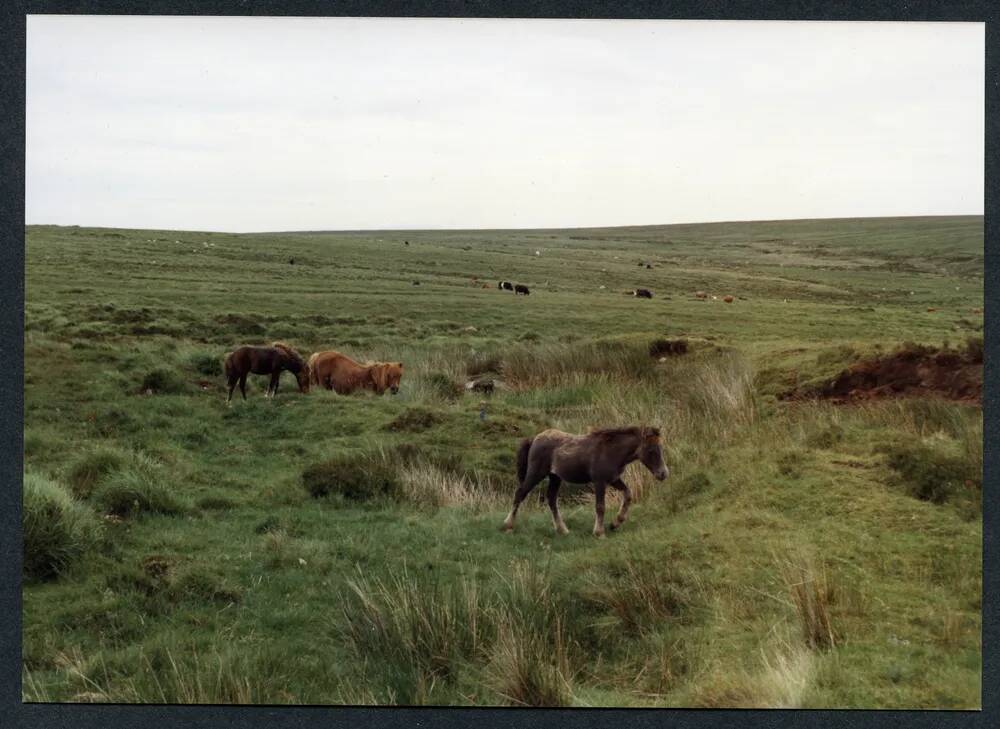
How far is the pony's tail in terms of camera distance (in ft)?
27.3

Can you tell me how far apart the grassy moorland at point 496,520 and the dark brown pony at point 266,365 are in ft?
0.86

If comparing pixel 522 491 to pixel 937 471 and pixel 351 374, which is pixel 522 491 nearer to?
pixel 937 471

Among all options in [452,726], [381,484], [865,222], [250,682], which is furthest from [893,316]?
[250,682]

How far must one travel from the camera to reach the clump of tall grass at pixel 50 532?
23.9 ft

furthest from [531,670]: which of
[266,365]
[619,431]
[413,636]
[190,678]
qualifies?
[266,365]

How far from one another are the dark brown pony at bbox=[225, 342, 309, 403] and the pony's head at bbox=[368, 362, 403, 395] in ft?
3.34

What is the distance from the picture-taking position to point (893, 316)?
11.6 m

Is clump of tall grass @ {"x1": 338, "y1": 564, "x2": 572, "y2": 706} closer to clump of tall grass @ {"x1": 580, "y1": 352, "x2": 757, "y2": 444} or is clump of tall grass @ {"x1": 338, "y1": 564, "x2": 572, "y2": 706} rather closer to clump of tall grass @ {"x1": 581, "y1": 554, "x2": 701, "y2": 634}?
clump of tall grass @ {"x1": 581, "y1": 554, "x2": 701, "y2": 634}

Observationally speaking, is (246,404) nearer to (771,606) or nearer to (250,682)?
(250,682)

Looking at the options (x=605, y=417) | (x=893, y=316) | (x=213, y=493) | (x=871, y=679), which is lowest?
(x=871, y=679)

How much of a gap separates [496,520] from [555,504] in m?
0.66

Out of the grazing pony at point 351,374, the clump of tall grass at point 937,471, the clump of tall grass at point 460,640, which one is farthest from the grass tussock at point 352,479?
the clump of tall grass at point 937,471

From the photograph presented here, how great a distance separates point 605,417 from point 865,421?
294 cm

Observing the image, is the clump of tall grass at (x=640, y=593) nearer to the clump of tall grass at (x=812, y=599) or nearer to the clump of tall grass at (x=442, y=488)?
the clump of tall grass at (x=812, y=599)
